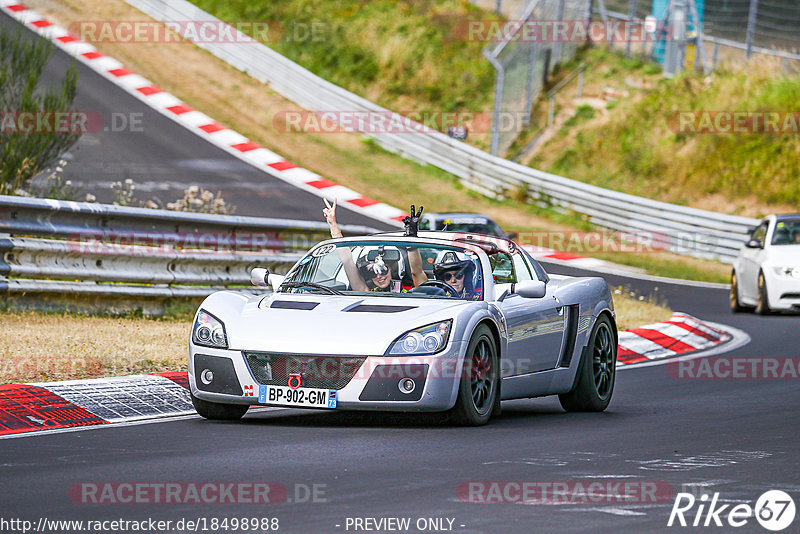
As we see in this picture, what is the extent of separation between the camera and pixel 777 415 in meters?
10.3

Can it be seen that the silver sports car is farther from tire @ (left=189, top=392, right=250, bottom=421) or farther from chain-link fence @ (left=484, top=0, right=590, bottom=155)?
chain-link fence @ (left=484, top=0, right=590, bottom=155)

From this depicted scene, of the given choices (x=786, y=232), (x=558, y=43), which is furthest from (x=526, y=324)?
(x=558, y=43)

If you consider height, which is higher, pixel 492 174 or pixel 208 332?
pixel 492 174

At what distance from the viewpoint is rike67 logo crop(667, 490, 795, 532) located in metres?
6.04

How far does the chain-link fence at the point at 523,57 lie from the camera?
3394 centimetres

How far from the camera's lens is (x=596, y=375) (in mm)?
10930

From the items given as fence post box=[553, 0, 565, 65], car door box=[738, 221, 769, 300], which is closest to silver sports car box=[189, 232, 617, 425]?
car door box=[738, 221, 769, 300]

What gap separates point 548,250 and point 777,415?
1835 cm

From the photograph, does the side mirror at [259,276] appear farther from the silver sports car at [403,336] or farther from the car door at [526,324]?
the car door at [526,324]

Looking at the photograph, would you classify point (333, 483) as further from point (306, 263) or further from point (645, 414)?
point (645, 414)

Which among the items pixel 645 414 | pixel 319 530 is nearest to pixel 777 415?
pixel 645 414

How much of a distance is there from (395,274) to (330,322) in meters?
1.19

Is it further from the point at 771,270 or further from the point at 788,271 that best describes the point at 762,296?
the point at 788,271

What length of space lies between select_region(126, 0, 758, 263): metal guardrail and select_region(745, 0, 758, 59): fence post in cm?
695
